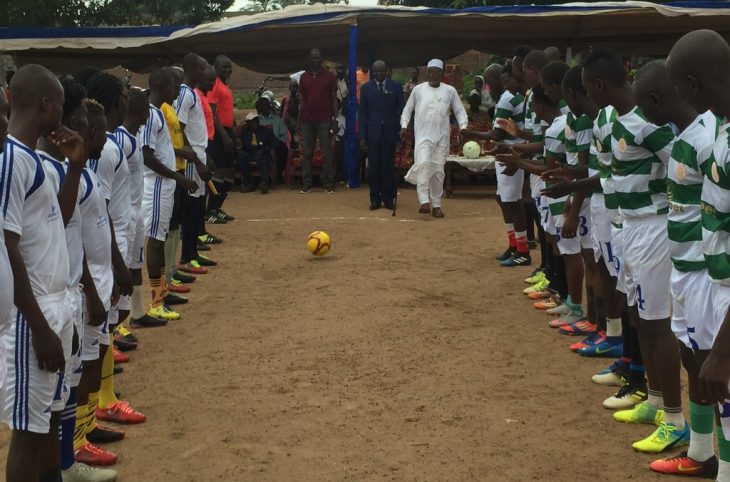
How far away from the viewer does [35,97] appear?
3.82 m

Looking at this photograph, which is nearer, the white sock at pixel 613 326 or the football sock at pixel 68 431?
the football sock at pixel 68 431

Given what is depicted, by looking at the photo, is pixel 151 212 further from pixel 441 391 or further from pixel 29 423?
pixel 29 423

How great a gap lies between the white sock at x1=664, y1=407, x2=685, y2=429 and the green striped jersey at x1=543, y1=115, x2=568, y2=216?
9.78 feet

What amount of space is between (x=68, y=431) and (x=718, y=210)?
3.33m

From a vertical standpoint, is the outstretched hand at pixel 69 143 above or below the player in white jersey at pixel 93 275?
above

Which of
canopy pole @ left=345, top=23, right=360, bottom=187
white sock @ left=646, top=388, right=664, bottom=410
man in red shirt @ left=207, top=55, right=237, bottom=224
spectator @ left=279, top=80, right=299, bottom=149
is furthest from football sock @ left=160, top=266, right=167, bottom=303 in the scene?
spectator @ left=279, top=80, right=299, bottom=149

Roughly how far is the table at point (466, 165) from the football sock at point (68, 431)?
39.3 ft

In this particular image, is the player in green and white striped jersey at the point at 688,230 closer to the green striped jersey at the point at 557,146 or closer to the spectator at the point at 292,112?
the green striped jersey at the point at 557,146

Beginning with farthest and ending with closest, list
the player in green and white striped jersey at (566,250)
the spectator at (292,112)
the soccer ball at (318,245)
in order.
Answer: the spectator at (292,112) < the soccer ball at (318,245) < the player in green and white striped jersey at (566,250)

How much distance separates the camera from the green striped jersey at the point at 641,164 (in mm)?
5230

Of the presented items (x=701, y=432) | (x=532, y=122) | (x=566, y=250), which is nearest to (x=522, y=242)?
(x=532, y=122)

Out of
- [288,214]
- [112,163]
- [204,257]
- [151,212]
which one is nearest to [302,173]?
[288,214]

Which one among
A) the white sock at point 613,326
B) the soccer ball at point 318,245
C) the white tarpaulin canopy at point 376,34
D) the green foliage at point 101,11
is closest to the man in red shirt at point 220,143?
the soccer ball at point 318,245

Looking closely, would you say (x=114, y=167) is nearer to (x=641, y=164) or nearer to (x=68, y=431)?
(x=68, y=431)
